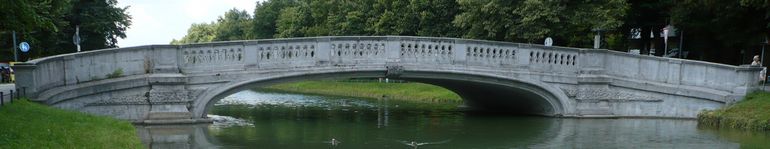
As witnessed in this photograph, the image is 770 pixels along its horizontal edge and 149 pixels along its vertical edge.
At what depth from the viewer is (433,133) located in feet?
53.8

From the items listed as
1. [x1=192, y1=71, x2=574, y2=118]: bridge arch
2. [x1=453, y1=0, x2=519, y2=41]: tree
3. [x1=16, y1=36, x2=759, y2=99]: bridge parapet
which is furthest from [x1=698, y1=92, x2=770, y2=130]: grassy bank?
[x1=453, y1=0, x2=519, y2=41]: tree

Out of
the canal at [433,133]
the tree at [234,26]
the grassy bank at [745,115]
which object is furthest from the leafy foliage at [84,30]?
the tree at [234,26]

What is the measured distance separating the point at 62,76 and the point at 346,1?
1015 inches

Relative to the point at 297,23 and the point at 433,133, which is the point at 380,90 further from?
the point at 433,133

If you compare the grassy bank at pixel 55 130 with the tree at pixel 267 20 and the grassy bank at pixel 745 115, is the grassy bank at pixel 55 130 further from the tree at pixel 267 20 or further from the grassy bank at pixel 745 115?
the tree at pixel 267 20

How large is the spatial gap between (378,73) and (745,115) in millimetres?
8694

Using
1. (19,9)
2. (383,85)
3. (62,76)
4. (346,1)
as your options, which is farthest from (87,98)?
(346,1)

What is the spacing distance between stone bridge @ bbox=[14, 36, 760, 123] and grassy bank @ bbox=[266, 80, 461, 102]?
30.4 feet

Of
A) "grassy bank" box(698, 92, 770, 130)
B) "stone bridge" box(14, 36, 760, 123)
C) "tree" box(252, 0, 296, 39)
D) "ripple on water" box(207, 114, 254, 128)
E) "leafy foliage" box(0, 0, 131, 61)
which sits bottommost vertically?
"ripple on water" box(207, 114, 254, 128)

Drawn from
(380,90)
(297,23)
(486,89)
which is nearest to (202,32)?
(297,23)

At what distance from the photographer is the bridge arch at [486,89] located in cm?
1650

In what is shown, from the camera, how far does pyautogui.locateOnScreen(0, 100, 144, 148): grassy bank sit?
9242 mm

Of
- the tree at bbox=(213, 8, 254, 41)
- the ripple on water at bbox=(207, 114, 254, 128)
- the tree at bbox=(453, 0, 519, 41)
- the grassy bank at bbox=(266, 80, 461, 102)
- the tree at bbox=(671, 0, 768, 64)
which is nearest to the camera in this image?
the ripple on water at bbox=(207, 114, 254, 128)

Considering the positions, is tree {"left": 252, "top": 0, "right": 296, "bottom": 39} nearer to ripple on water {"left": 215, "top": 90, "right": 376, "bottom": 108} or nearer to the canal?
ripple on water {"left": 215, "top": 90, "right": 376, "bottom": 108}
